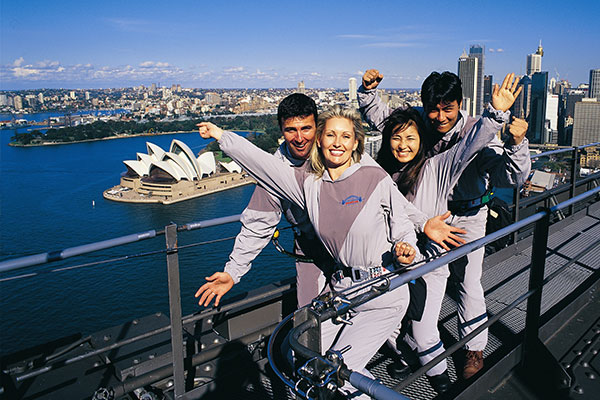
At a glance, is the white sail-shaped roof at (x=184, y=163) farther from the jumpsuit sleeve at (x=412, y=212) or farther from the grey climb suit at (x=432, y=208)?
the jumpsuit sleeve at (x=412, y=212)

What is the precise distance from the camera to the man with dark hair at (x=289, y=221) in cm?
144

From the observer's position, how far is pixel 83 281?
20438mm

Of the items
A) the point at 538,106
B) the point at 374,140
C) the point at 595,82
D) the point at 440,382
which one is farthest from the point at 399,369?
the point at 595,82

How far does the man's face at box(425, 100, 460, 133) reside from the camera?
1.58 meters

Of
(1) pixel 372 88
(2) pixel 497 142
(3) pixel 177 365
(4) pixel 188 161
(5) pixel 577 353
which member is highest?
(1) pixel 372 88

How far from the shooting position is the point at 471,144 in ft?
4.57

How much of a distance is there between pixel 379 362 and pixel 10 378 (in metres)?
1.19

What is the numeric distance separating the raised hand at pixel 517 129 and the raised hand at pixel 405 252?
1.49ft

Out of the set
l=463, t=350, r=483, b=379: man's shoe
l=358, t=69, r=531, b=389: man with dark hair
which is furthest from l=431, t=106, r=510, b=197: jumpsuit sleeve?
l=463, t=350, r=483, b=379: man's shoe

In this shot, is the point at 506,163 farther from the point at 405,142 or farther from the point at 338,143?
the point at 338,143

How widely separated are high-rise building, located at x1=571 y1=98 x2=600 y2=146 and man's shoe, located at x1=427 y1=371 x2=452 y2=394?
33.4m

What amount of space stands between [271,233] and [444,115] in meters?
0.68

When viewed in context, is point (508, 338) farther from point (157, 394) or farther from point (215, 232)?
point (215, 232)

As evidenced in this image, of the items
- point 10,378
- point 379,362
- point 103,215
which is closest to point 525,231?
point 379,362
